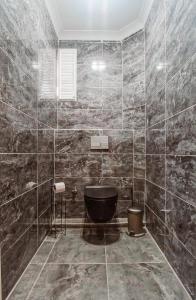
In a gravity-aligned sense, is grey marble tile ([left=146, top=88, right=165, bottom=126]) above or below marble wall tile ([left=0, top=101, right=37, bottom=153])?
above

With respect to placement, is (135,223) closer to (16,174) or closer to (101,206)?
(101,206)

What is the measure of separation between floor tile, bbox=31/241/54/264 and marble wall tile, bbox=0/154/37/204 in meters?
0.66

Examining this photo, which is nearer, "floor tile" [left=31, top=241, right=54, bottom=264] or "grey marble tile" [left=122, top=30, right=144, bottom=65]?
"floor tile" [left=31, top=241, right=54, bottom=264]

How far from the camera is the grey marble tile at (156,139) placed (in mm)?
1707

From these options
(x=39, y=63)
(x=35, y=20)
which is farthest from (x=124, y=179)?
(x=35, y=20)

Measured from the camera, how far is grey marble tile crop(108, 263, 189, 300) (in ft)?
3.97

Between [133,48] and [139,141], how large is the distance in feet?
4.08

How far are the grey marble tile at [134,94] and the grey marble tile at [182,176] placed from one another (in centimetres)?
108

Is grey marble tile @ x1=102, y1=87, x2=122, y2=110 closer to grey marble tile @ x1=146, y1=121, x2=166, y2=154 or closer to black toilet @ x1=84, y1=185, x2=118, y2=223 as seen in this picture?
grey marble tile @ x1=146, y1=121, x2=166, y2=154

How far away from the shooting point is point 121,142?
2.41 m

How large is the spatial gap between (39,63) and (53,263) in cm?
185

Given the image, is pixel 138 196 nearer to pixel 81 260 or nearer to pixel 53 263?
pixel 81 260

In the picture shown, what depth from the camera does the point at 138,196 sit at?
2.37 meters

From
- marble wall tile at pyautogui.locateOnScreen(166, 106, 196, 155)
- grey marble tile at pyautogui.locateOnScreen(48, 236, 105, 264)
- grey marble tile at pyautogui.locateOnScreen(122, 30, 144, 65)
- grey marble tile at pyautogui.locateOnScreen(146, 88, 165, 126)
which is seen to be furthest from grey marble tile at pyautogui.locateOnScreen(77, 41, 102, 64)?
grey marble tile at pyautogui.locateOnScreen(48, 236, 105, 264)
